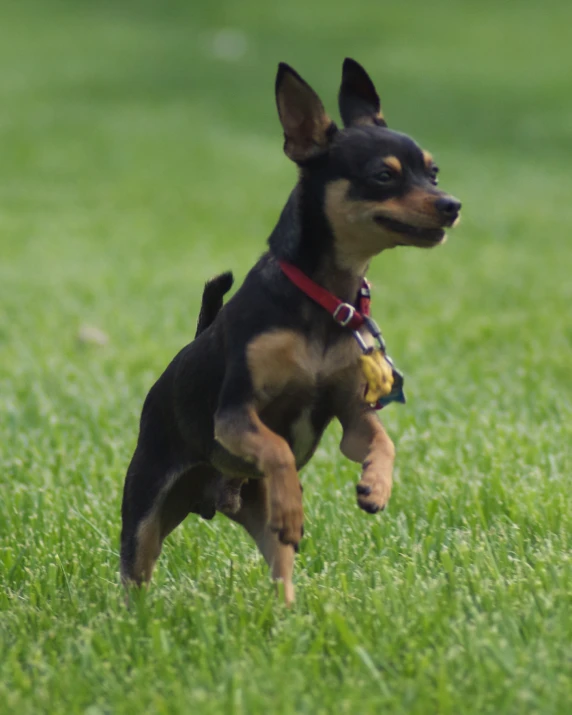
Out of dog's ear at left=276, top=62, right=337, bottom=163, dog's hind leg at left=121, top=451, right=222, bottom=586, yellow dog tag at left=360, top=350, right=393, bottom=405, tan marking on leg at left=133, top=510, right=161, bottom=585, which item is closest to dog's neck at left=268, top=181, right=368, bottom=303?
dog's ear at left=276, top=62, right=337, bottom=163

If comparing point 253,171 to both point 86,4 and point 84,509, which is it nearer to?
point 84,509

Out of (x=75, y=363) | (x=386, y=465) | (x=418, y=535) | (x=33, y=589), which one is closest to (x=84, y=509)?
(x=33, y=589)

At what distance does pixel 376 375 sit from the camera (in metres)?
3.38

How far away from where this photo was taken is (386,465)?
3404mm

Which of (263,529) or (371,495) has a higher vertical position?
(371,495)

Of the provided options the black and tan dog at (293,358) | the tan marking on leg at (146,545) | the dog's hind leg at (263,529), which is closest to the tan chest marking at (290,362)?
the black and tan dog at (293,358)

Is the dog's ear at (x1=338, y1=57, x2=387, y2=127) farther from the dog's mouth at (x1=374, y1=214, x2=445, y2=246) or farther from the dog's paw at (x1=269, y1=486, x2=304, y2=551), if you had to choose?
the dog's paw at (x1=269, y1=486, x2=304, y2=551)

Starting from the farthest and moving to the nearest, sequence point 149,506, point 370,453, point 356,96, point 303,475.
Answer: point 303,475 → point 356,96 → point 149,506 → point 370,453

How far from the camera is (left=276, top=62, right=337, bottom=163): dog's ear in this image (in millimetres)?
3559

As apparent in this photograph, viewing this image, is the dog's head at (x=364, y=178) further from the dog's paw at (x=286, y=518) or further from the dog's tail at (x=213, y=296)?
the dog's paw at (x=286, y=518)

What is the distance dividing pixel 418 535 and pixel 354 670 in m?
1.41

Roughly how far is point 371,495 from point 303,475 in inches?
87.1

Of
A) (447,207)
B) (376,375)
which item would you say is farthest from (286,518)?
(447,207)

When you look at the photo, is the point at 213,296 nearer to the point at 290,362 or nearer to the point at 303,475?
the point at 290,362
